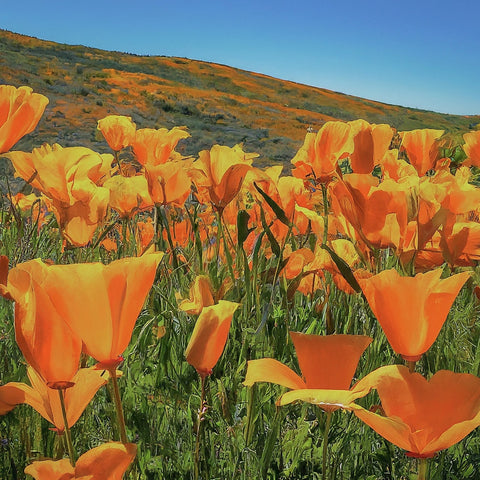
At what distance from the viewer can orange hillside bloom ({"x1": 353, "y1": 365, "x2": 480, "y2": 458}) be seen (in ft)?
1.54

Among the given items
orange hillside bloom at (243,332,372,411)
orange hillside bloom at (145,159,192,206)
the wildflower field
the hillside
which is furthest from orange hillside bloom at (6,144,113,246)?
the hillside

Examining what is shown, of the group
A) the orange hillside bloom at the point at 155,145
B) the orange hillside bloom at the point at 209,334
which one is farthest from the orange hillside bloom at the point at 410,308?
the orange hillside bloom at the point at 155,145

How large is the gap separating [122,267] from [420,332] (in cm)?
28

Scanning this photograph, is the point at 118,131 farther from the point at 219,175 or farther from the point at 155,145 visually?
the point at 219,175

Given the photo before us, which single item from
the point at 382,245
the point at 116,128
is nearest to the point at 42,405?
the point at 382,245

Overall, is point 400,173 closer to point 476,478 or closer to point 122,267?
point 476,478

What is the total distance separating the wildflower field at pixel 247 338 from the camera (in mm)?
488

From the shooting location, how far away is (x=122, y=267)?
0.50 metres

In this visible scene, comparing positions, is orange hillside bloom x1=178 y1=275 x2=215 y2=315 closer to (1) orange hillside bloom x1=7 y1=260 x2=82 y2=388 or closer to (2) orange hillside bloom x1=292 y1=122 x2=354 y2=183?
(1) orange hillside bloom x1=7 y1=260 x2=82 y2=388

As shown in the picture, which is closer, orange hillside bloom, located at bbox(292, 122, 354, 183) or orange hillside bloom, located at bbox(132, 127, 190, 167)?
orange hillside bloom, located at bbox(292, 122, 354, 183)

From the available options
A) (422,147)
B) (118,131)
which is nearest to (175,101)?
(118,131)

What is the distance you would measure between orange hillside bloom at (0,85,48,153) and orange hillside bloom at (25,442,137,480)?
634mm

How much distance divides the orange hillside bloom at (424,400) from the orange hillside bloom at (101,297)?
21cm

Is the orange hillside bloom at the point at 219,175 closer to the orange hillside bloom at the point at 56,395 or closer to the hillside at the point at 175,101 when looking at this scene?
the orange hillside bloom at the point at 56,395
